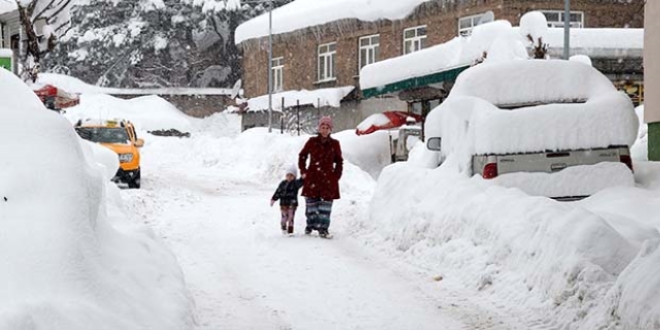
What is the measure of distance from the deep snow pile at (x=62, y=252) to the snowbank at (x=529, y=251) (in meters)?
2.87

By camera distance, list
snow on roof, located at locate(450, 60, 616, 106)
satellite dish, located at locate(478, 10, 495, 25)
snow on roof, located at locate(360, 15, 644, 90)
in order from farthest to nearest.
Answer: satellite dish, located at locate(478, 10, 495, 25) < snow on roof, located at locate(360, 15, 644, 90) < snow on roof, located at locate(450, 60, 616, 106)

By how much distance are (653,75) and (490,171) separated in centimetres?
593

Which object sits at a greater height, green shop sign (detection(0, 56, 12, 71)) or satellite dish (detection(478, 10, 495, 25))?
satellite dish (detection(478, 10, 495, 25))

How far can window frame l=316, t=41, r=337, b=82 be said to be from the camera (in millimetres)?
37219

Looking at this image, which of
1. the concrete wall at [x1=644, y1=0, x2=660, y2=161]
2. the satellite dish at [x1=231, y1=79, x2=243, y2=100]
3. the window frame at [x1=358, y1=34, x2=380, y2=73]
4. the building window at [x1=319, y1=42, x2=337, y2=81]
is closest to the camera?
the concrete wall at [x1=644, y1=0, x2=660, y2=161]

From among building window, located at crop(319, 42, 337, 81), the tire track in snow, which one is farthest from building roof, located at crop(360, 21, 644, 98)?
the tire track in snow

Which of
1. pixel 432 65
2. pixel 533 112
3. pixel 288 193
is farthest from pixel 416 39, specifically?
pixel 533 112

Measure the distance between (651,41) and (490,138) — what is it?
613 centimetres

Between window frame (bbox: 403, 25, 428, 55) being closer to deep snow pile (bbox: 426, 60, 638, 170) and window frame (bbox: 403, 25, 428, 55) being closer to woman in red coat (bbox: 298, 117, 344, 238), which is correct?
deep snow pile (bbox: 426, 60, 638, 170)

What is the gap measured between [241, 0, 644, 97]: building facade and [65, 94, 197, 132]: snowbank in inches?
220

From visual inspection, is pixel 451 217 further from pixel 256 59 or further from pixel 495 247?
pixel 256 59

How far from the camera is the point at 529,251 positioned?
7.16 meters

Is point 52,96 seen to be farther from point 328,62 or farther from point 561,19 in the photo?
point 328,62

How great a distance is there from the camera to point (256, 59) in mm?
42469
